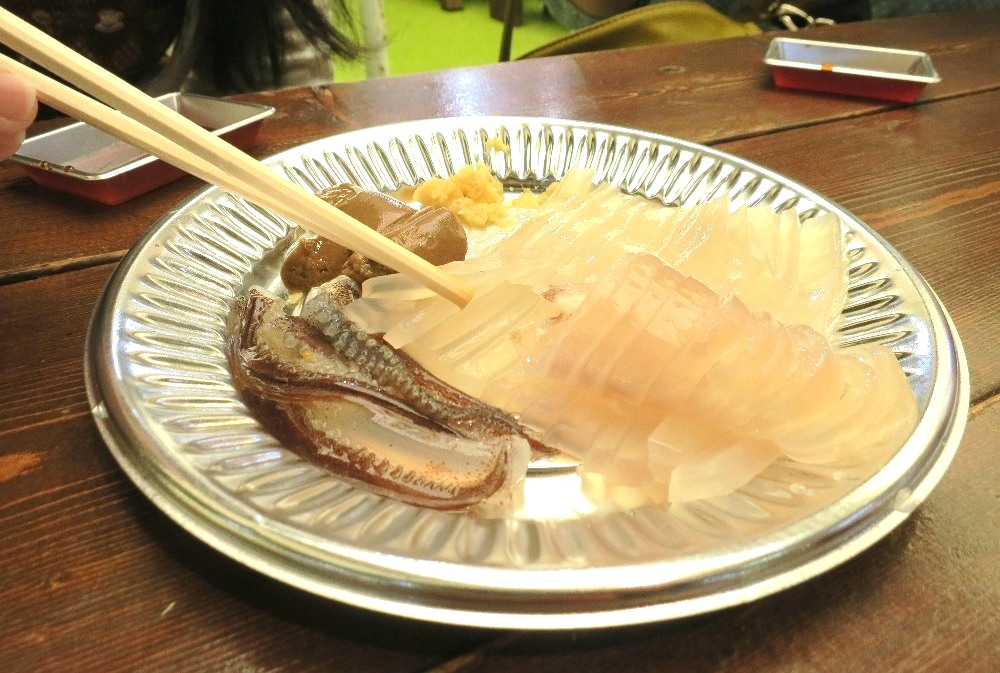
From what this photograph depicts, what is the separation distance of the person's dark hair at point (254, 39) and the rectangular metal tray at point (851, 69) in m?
1.21

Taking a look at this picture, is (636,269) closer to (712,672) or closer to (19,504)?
(712,672)

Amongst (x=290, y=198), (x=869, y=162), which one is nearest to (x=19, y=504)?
(x=290, y=198)

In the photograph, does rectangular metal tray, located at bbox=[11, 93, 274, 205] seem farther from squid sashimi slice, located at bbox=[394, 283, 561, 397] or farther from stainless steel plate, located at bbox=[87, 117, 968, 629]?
squid sashimi slice, located at bbox=[394, 283, 561, 397]

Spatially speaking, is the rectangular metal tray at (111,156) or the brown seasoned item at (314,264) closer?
the brown seasoned item at (314,264)

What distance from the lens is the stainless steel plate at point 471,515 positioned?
1.67 ft

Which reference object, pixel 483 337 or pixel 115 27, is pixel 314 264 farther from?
pixel 115 27

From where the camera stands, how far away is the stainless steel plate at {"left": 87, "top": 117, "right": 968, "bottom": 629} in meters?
0.51

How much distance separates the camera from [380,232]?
97cm

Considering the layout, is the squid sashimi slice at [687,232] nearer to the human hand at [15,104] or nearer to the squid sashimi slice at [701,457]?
the squid sashimi slice at [701,457]

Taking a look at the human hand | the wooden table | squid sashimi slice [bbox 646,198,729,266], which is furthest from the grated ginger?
the human hand

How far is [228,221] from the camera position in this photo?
103 centimetres

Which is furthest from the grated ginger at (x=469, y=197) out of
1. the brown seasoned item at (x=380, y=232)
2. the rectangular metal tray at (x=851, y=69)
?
the rectangular metal tray at (x=851, y=69)

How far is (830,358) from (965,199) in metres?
0.94

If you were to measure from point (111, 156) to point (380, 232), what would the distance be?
63 cm
